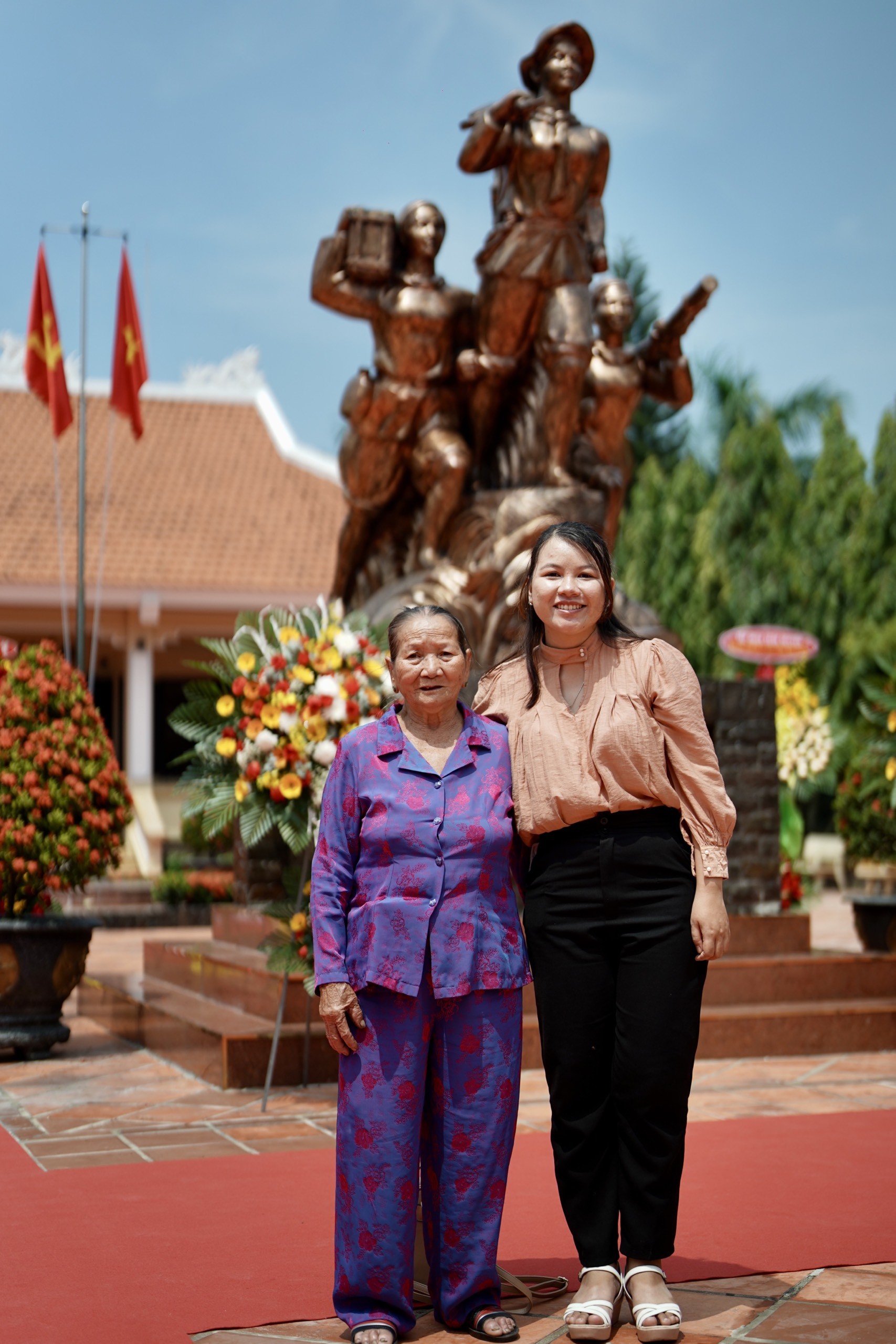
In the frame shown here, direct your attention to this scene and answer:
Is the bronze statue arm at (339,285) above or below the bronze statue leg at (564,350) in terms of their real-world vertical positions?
above

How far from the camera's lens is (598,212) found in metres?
8.39

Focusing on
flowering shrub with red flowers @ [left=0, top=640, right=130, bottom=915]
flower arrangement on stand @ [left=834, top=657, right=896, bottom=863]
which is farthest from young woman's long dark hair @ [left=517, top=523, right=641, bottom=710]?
flower arrangement on stand @ [left=834, top=657, right=896, bottom=863]

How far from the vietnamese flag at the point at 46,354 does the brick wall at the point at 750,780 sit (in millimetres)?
9002

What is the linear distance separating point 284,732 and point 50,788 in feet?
5.21

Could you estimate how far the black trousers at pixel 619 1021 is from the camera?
9.64ft

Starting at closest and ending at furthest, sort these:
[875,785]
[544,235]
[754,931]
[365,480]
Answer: [754,931], [544,235], [365,480], [875,785]

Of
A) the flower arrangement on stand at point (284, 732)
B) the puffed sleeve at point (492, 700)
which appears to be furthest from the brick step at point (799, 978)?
the puffed sleeve at point (492, 700)

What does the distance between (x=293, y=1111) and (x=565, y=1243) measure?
6.38ft

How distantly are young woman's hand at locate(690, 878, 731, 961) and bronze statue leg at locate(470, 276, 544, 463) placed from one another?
5.80 metres

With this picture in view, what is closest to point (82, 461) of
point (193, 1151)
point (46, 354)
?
point (46, 354)

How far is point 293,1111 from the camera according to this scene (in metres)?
5.34

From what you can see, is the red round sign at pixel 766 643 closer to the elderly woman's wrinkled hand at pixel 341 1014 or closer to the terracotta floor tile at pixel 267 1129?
the terracotta floor tile at pixel 267 1129

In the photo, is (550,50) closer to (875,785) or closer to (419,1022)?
(875,785)

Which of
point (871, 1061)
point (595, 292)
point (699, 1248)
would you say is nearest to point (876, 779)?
point (871, 1061)
